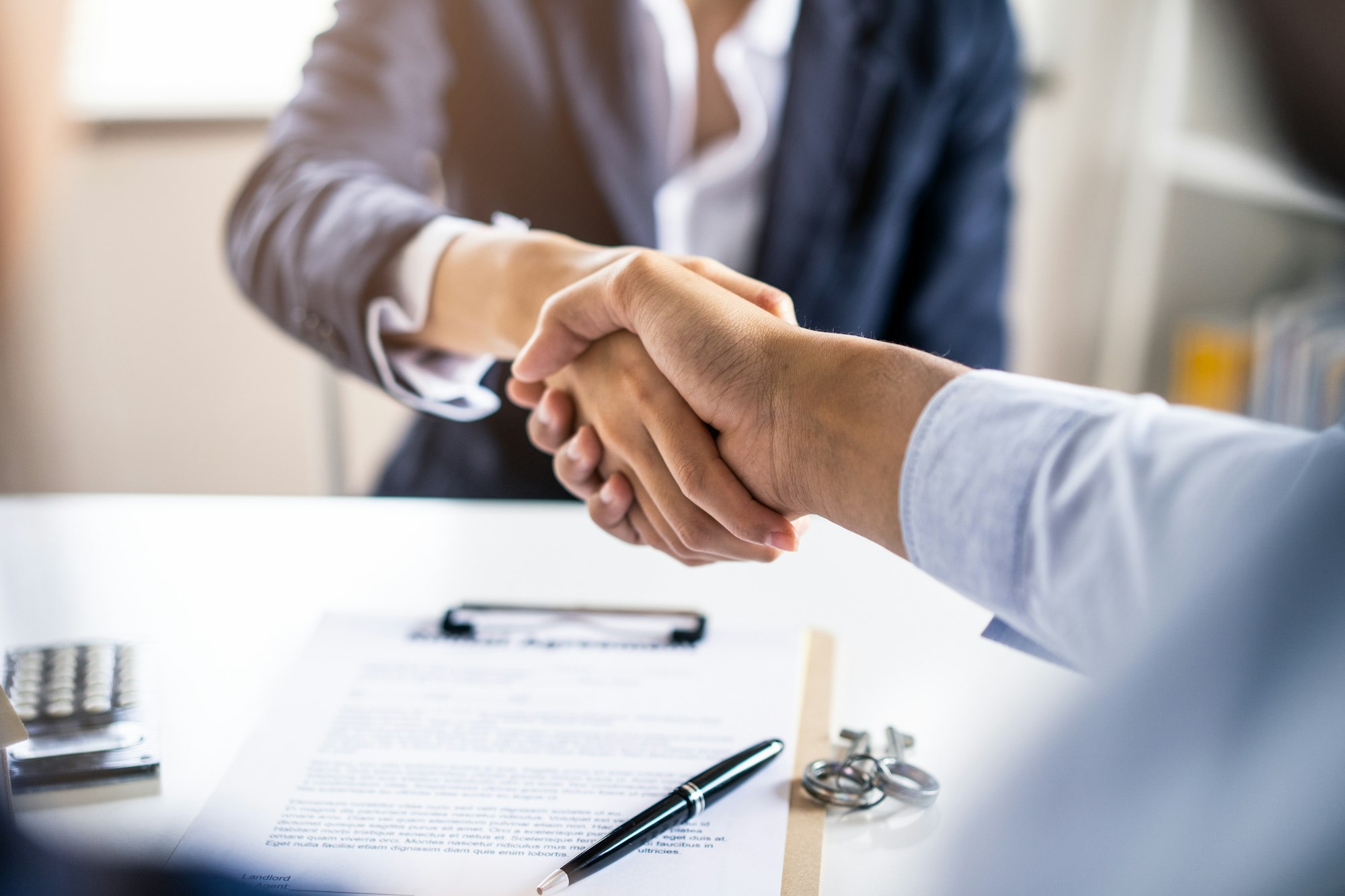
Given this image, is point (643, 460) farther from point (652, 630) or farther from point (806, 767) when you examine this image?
point (806, 767)

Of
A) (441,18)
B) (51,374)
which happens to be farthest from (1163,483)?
(51,374)

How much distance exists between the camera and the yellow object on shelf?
5.90ft

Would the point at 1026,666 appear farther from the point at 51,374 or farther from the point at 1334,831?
the point at 51,374

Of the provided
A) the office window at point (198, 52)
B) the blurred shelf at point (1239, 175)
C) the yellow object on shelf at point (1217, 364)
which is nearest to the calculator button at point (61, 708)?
the office window at point (198, 52)

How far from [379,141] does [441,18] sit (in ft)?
0.44

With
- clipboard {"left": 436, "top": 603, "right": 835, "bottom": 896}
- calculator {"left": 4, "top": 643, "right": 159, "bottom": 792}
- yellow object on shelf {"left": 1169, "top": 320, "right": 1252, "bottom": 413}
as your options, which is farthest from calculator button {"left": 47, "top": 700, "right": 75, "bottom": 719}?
yellow object on shelf {"left": 1169, "top": 320, "right": 1252, "bottom": 413}

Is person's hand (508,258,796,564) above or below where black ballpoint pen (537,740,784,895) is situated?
above

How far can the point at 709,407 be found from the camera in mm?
567

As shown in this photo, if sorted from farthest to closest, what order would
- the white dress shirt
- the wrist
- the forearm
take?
the white dress shirt, the forearm, the wrist

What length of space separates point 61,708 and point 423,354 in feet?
1.14

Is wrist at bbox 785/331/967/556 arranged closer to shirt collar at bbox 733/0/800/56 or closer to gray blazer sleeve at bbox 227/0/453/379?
gray blazer sleeve at bbox 227/0/453/379

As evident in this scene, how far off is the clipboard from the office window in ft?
4.56

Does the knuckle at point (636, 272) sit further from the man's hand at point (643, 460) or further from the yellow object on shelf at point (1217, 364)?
the yellow object on shelf at point (1217, 364)

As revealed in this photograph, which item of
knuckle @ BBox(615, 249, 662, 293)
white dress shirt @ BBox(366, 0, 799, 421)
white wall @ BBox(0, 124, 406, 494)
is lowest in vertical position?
white wall @ BBox(0, 124, 406, 494)
